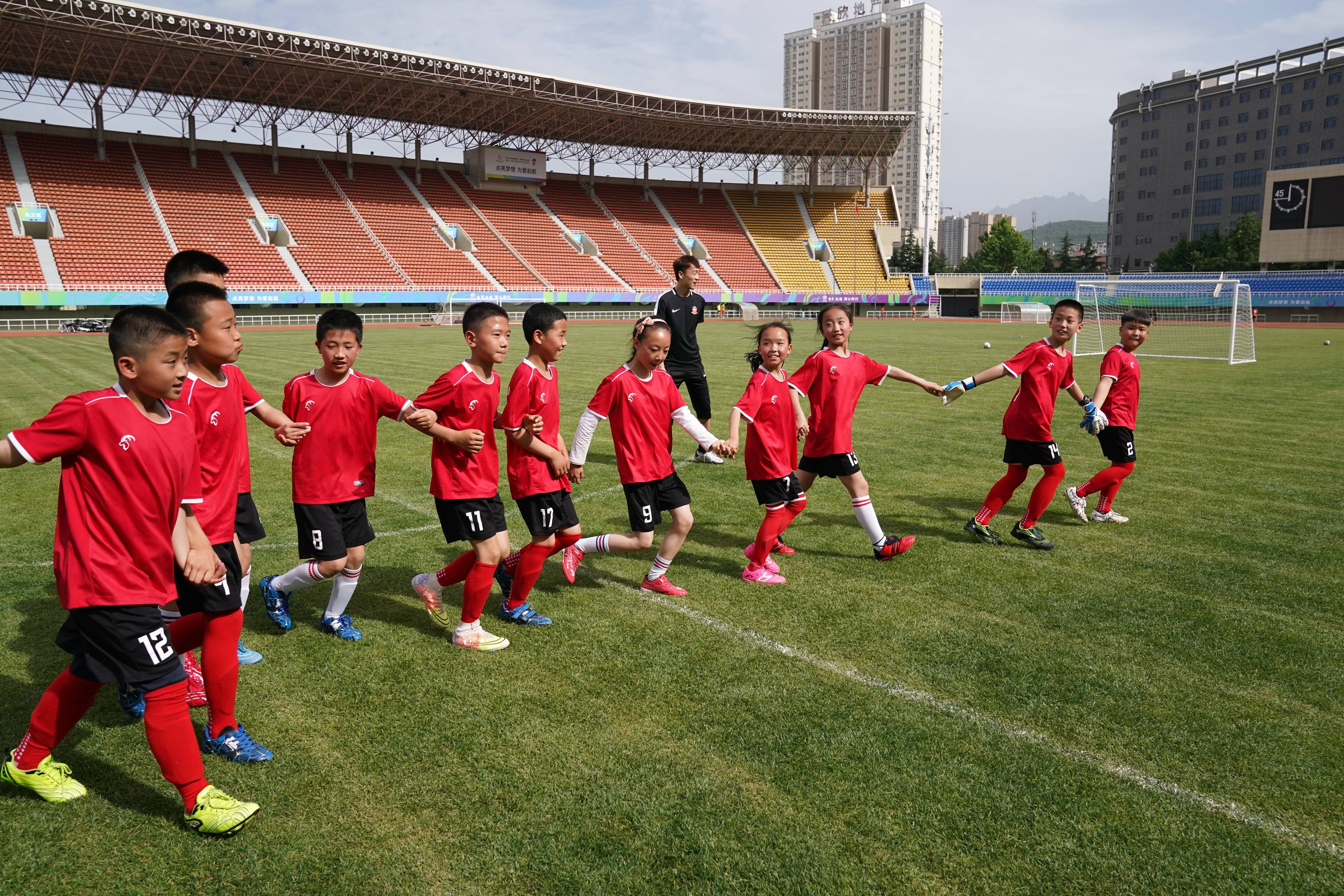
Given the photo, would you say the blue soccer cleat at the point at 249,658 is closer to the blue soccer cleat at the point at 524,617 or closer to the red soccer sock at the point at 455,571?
the red soccer sock at the point at 455,571

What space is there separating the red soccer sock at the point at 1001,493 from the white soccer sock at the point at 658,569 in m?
2.78

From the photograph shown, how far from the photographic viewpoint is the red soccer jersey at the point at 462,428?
4496 mm

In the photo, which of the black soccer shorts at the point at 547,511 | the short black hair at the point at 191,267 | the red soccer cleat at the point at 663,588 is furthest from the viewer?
the red soccer cleat at the point at 663,588

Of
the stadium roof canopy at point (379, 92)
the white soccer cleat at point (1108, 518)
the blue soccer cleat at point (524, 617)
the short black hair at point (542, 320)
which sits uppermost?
the stadium roof canopy at point (379, 92)

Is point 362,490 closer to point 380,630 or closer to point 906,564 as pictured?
point 380,630

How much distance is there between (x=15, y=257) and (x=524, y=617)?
43279 mm

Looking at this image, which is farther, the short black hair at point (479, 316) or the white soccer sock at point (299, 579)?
the white soccer sock at point (299, 579)

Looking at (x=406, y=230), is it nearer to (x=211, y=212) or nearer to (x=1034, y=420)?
(x=211, y=212)

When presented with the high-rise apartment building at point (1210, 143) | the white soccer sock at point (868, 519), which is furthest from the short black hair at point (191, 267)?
the high-rise apartment building at point (1210, 143)

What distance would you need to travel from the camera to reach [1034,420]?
645 centimetres

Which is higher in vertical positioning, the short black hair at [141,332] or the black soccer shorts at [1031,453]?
the short black hair at [141,332]

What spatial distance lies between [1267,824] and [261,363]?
21424 mm

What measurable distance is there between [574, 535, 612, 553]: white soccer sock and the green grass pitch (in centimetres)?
28

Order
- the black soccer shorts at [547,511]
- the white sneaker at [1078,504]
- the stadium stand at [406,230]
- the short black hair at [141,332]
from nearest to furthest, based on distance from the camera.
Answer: the short black hair at [141,332] → the black soccer shorts at [547,511] → the white sneaker at [1078,504] → the stadium stand at [406,230]
